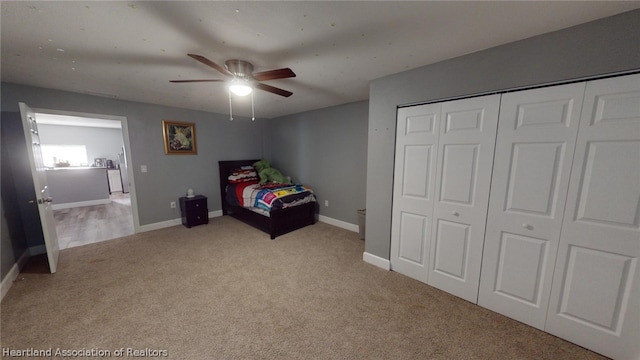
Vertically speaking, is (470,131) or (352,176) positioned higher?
(470,131)

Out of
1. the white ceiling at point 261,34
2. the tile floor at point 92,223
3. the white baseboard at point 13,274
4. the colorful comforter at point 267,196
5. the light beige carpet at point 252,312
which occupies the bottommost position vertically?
the light beige carpet at point 252,312

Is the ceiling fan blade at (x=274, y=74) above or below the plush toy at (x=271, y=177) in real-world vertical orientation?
above

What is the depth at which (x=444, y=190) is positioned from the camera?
84.6 inches

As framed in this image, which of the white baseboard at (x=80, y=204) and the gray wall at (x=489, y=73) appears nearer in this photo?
the gray wall at (x=489, y=73)

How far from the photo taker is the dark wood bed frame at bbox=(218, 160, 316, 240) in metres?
3.59

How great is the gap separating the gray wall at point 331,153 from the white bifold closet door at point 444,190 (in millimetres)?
1329

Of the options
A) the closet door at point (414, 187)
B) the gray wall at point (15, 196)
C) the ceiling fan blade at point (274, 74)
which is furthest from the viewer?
the gray wall at point (15, 196)

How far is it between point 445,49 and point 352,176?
2359mm

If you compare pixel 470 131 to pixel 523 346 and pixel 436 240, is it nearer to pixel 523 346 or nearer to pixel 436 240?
pixel 436 240

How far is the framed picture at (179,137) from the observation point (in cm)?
395

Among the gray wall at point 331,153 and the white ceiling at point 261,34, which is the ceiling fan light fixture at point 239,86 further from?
the gray wall at point 331,153

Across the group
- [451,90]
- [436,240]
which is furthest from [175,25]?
[436,240]

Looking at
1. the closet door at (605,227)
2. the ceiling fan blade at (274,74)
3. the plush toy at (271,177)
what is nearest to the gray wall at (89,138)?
the plush toy at (271,177)

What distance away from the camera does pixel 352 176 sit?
389 centimetres
